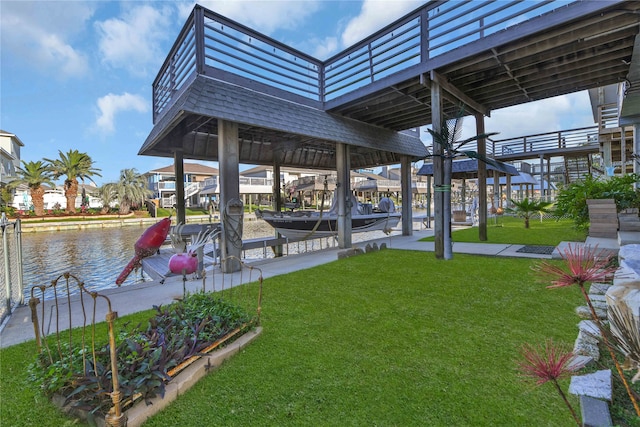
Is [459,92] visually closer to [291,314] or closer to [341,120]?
[341,120]

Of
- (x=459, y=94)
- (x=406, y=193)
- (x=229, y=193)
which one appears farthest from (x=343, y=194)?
(x=459, y=94)

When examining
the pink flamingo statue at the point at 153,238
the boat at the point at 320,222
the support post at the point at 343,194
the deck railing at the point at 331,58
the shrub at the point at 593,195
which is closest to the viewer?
the deck railing at the point at 331,58

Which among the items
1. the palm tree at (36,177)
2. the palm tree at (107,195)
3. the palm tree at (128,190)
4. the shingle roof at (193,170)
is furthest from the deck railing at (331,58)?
the shingle roof at (193,170)

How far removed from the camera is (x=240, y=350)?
9.05ft

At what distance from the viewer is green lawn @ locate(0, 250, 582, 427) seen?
1.92 meters

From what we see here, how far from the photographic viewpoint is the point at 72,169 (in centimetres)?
2911

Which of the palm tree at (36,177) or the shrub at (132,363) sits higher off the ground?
the palm tree at (36,177)

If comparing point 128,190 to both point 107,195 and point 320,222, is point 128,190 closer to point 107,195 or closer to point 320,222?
point 107,195

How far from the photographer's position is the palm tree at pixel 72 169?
94.0ft

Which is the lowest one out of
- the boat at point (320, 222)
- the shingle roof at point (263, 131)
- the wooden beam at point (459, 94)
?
the boat at point (320, 222)

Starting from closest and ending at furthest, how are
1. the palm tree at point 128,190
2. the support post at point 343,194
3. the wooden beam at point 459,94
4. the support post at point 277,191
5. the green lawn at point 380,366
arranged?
the green lawn at point 380,366 < the wooden beam at point 459,94 < the support post at point 343,194 < the support post at point 277,191 < the palm tree at point 128,190

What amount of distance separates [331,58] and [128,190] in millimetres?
31570

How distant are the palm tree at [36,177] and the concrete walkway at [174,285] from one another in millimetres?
30381

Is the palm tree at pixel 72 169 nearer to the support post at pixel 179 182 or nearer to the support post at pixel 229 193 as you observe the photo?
the support post at pixel 179 182
